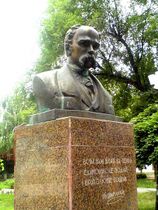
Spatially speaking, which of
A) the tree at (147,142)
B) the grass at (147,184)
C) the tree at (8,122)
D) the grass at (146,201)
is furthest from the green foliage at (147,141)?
the tree at (8,122)

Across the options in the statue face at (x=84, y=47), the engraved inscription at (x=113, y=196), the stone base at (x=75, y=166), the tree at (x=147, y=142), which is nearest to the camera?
the stone base at (x=75, y=166)

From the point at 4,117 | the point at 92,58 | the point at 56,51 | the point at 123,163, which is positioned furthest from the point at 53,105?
the point at 4,117

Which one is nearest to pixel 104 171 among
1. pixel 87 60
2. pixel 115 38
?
pixel 87 60

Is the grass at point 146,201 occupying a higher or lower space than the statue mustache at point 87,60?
lower

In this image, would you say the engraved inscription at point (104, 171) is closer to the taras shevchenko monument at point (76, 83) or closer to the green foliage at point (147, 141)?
the taras shevchenko monument at point (76, 83)

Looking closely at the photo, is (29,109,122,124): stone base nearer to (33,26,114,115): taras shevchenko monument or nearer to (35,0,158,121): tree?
(33,26,114,115): taras shevchenko monument

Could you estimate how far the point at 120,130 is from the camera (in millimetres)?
6012

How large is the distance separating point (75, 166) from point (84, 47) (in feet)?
5.99

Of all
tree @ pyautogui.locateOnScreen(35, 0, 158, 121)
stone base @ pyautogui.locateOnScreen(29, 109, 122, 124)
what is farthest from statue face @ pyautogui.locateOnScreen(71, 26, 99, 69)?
tree @ pyautogui.locateOnScreen(35, 0, 158, 121)

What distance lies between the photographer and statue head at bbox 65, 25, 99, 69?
605cm

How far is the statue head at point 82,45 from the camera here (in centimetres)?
605

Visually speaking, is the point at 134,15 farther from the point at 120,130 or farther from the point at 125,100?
the point at 120,130

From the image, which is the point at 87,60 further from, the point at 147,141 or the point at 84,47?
the point at 147,141

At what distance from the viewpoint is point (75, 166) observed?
5172mm
